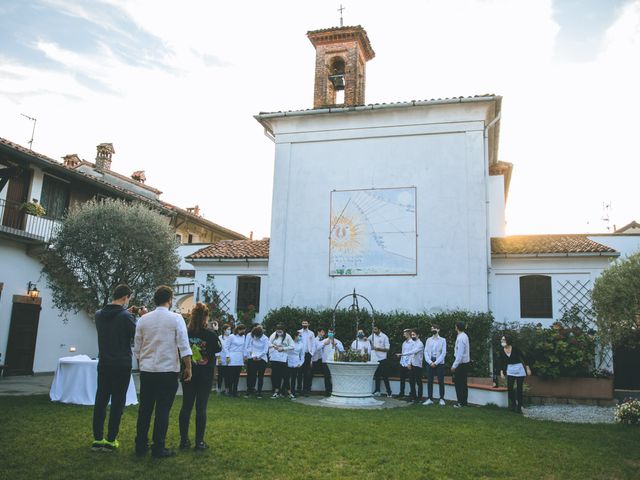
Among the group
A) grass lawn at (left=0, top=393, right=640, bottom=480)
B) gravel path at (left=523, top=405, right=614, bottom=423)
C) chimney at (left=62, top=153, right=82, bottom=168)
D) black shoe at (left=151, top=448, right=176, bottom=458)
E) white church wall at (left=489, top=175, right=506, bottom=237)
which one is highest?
chimney at (left=62, top=153, right=82, bottom=168)

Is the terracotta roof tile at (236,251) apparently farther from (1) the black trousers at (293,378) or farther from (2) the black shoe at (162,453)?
(2) the black shoe at (162,453)

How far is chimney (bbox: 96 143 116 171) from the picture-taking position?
3303cm

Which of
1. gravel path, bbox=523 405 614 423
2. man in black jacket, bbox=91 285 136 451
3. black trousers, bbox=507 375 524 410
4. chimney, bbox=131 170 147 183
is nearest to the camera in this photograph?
man in black jacket, bbox=91 285 136 451

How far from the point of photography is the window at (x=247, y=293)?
1909 centimetres

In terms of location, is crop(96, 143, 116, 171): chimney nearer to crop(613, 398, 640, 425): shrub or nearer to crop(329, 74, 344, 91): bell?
crop(329, 74, 344, 91): bell

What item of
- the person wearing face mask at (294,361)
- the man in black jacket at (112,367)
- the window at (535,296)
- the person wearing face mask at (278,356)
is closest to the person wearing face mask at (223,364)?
the person wearing face mask at (278,356)

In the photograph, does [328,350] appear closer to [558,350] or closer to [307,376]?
[307,376]

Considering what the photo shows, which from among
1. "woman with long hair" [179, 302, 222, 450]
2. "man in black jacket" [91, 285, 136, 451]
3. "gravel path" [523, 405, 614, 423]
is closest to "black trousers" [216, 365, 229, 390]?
"woman with long hair" [179, 302, 222, 450]

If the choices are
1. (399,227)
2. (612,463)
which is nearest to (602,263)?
(399,227)

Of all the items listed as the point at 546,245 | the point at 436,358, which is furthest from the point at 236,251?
the point at 546,245

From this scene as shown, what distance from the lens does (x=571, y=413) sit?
1168cm

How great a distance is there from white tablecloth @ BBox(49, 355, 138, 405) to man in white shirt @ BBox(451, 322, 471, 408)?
276 inches

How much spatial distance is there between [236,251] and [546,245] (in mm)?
11203

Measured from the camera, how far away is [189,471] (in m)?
5.45
